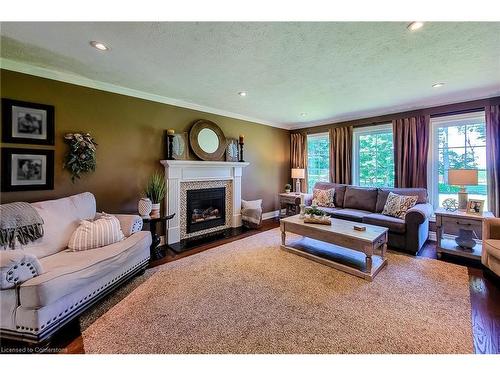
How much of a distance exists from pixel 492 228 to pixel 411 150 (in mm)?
1863

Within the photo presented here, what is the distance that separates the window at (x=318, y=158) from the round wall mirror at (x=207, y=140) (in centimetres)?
249

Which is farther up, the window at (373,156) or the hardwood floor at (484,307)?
the window at (373,156)

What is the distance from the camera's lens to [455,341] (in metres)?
1.47

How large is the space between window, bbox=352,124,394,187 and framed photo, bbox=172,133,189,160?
3.56 metres

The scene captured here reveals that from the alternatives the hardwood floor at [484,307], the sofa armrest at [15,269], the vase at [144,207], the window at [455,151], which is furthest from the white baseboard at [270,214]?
the sofa armrest at [15,269]

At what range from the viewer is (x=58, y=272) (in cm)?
153

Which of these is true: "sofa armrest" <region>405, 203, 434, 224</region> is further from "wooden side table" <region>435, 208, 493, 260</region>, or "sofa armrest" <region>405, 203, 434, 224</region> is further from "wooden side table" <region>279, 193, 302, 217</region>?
"wooden side table" <region>279, 193, 302, 217</region>

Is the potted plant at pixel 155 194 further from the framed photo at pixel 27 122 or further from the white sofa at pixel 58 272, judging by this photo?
the framed photo at pixel 27 122

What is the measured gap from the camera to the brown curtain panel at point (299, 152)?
551 cm

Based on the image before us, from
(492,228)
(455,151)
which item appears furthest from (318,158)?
(492,228)

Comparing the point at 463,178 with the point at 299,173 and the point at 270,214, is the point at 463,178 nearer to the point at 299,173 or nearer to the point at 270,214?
the point at 299,173
